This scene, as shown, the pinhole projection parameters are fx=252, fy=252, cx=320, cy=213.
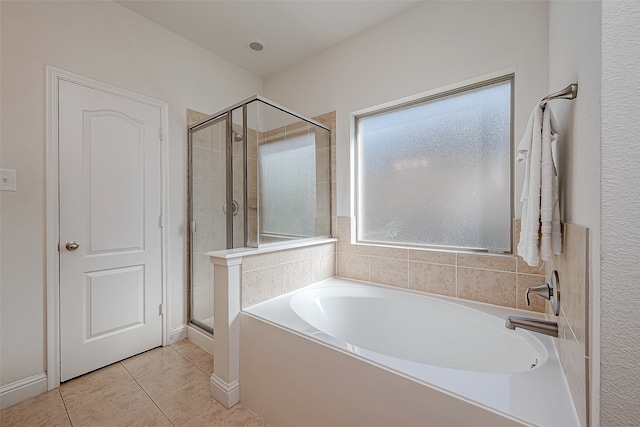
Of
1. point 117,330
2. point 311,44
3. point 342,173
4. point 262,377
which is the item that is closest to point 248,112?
point 342,173

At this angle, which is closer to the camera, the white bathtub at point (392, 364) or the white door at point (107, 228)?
the white bathtub at point (392, 364)

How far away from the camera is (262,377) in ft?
4.60

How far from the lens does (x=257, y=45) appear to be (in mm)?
2393

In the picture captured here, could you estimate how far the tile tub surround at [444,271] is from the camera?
1557 mm

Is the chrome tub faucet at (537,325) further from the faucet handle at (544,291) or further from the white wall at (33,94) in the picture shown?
the white wall at (33,94)

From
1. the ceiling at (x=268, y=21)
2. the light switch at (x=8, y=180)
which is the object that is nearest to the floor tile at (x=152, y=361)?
the light switch at (x=8, y=180)

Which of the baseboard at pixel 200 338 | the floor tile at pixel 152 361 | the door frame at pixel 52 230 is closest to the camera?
the door frame at pixel 52 230

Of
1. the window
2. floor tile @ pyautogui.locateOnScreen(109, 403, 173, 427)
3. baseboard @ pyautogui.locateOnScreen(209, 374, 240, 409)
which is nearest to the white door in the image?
floor tile @ pyautogui.locateOnScreen(109, 403, 173, 427)

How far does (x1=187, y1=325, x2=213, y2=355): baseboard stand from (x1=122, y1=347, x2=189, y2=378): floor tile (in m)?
0.17

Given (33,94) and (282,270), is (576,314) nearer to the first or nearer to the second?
(282,270)

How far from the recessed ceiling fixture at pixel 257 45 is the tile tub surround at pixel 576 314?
2629 mm

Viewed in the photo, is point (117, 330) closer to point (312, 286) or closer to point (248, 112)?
point (312, 286)

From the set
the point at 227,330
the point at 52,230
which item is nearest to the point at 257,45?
the point at 52,230

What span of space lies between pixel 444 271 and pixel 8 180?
282cm
